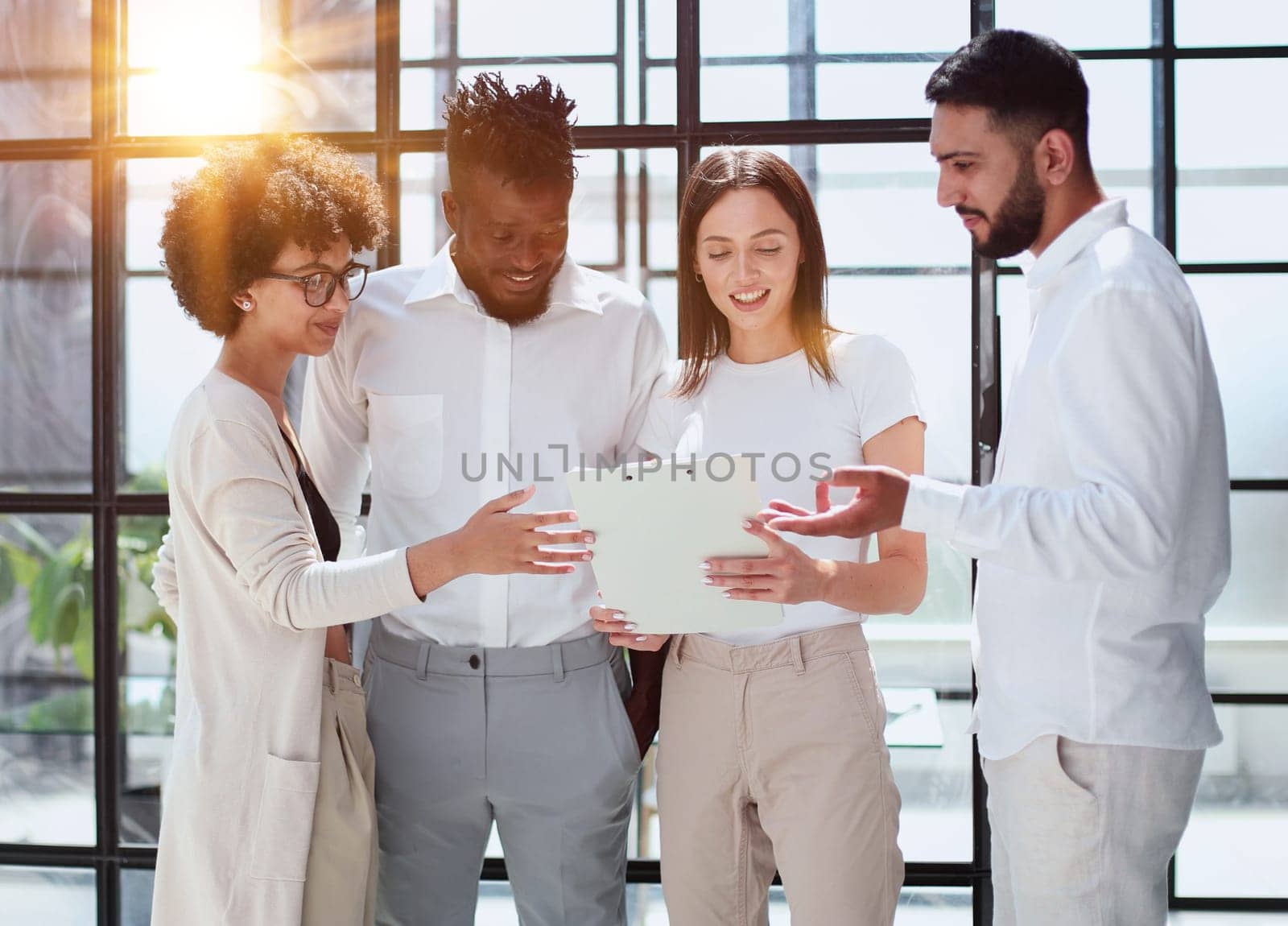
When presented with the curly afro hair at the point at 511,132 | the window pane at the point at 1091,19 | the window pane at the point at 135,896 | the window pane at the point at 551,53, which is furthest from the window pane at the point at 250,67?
the window pane at the point at 135,896

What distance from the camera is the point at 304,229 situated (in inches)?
76.3

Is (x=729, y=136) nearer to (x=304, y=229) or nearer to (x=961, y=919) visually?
(x=304, y=229)

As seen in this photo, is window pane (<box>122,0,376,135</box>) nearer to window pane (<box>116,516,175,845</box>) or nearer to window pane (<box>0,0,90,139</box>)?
window pane (<box>0,0,90,139</box>)

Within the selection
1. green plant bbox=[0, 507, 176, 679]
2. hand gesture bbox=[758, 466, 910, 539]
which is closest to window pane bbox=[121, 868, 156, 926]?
green plant bbox=[0, 507, 176, 679]

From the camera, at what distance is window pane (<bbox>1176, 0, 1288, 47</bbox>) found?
2.60m

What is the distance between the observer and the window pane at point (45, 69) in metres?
2.76

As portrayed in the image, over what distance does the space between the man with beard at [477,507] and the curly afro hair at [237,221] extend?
29 cm

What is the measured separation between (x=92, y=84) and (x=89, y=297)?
53cm

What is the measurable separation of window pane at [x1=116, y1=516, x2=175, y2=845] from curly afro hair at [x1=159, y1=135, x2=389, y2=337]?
3.37ft

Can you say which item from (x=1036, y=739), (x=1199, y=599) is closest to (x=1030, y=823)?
(x=1036, y=739)

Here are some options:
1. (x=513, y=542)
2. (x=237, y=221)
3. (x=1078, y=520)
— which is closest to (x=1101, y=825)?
(x=1078, y=520)

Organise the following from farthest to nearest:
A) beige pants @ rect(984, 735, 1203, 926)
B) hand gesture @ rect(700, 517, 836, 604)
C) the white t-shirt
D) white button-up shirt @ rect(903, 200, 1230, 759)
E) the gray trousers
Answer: the gray trousers, the white t-shirt, hand gesture @ rect(700, 517, 836, 604), beige pants @ rect(984, 735, 1203, 926), white button-up shirt @ rect(903, 200, 1230, 759)

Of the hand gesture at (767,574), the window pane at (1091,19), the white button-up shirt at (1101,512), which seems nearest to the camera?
the white button-up shirt at (1101,512)

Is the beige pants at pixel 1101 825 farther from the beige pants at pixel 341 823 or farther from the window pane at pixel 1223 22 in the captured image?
the window pane at pixel 1223 22
